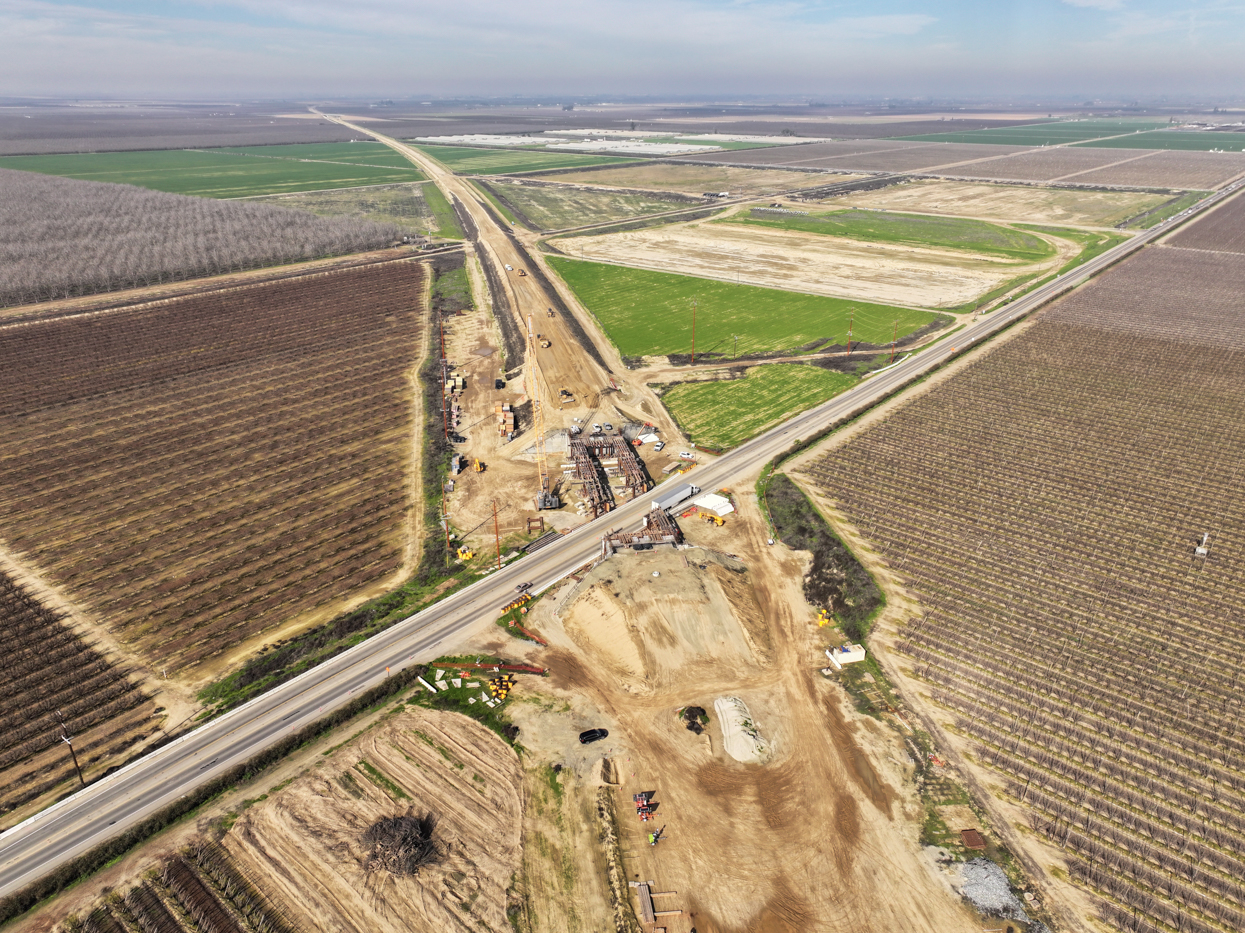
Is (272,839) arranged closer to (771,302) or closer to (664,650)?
(664,650)

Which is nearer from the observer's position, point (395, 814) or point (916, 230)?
point (395, 814)

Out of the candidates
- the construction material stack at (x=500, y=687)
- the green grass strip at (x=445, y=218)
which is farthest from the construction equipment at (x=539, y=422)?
the green grass strip at (x=445, y=218)

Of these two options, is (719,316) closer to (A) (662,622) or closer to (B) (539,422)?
(B) (539,422)

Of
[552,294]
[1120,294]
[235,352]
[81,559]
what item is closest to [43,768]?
[81,559]

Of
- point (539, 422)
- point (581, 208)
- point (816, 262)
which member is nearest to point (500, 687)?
point (539, 422)

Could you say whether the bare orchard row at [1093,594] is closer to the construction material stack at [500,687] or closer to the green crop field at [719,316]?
the green crop field at [719,316]
